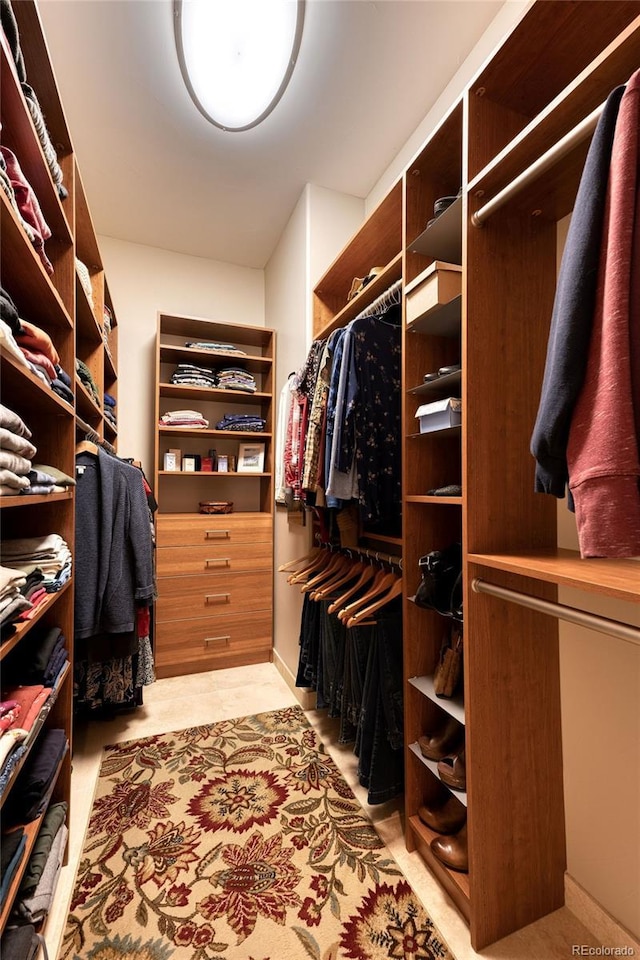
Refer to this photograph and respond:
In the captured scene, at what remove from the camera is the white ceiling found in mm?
1434

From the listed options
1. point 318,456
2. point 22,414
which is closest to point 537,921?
point 318,456

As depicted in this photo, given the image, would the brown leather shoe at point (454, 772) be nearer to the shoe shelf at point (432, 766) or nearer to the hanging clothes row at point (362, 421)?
the shoe shelf at point (432, 766)

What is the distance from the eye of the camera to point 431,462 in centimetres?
135

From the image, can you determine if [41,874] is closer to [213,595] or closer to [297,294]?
[213,595]

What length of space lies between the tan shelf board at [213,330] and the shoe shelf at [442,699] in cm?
238

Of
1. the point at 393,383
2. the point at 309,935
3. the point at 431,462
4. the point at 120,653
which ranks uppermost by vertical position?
the point at 393,383

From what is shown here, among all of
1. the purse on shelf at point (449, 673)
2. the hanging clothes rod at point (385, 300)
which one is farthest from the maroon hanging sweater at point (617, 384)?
the hanging clothes rod at point (385, 300)

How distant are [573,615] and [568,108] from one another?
1038 millimetres

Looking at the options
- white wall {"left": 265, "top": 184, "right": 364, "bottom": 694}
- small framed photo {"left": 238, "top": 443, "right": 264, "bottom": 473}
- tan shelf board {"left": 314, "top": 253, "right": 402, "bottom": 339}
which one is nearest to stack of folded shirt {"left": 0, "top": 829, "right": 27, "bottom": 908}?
white wall {"left": 265, "top": 184, "right": 364, "bottom": 694}

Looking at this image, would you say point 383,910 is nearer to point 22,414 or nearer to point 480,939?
point 480,939

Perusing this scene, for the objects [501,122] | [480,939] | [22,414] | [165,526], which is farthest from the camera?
[165,526]

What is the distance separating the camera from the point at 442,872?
1.12 meters

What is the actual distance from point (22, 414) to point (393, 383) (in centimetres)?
132

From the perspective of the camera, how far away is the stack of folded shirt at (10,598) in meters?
0.80
